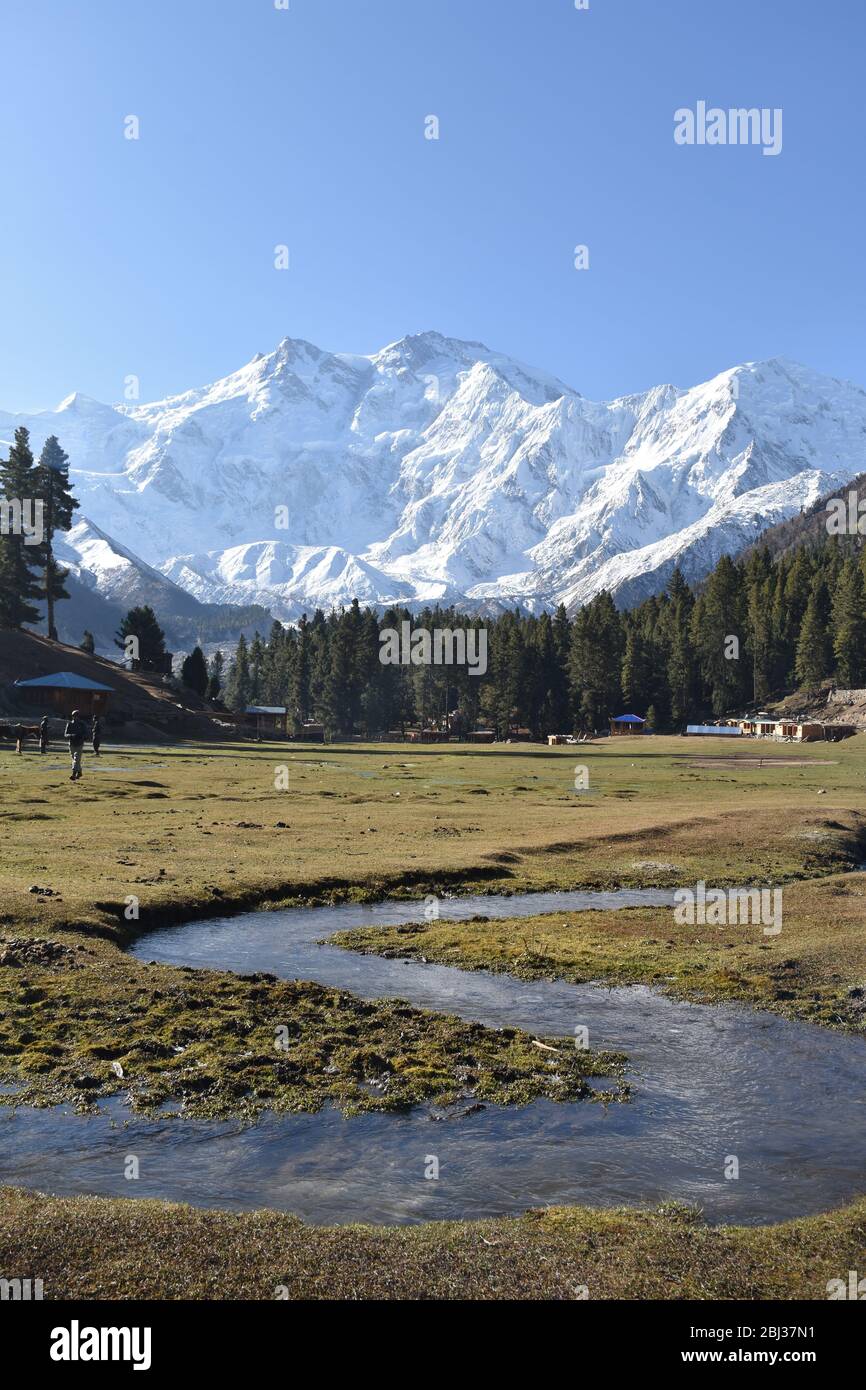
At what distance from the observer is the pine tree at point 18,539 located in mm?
125688

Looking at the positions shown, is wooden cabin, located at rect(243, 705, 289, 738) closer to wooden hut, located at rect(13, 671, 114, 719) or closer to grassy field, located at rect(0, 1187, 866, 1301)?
wooden hut, located at rect(13, 671, 114, 719)

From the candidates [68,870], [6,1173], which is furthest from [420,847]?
[6,1173]

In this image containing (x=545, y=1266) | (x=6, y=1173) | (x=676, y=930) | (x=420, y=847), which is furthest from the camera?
(x=420, y=847)

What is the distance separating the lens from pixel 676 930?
28.0 metres

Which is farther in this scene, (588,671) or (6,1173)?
(588,671)

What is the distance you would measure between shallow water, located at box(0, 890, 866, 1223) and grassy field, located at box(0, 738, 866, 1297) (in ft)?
2.16

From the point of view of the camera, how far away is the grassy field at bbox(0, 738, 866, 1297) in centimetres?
1088

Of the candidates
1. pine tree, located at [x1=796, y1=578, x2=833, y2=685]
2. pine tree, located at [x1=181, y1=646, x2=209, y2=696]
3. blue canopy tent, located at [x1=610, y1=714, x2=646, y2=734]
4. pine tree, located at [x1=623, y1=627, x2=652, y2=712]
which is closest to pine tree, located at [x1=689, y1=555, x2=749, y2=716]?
pine tree, located at [x1=623, y1=627, x2=652, y2=712]

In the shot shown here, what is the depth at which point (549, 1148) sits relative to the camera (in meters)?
13.7

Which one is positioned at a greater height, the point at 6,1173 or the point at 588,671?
the point at 588,671

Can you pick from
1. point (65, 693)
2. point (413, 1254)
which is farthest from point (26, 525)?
point (413, 1254)

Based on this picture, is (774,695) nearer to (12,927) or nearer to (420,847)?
(420,847)
